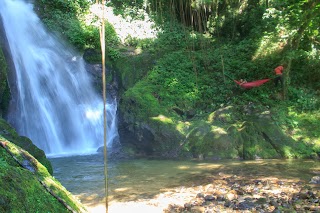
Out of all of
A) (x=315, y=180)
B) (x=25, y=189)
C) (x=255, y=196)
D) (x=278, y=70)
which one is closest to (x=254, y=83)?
(x=278, y=70)

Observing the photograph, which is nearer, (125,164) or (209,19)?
(125,164)

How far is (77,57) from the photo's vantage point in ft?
42.9

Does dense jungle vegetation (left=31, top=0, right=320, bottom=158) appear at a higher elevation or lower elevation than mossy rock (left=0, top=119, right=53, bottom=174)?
higher

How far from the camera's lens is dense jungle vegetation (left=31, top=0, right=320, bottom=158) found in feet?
30.0

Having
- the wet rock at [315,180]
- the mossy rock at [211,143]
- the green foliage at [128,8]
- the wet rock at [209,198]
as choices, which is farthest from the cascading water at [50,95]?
the wet rock at [315,180]

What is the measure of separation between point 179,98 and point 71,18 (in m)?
7.53

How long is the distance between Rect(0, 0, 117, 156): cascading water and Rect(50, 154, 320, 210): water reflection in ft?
7.26

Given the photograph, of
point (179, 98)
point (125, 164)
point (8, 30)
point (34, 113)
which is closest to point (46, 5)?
point (8, 30)

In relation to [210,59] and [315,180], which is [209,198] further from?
[210,59]

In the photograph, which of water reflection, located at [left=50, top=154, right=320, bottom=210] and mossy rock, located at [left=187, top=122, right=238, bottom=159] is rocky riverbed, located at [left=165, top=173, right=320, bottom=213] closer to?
water reflection, located at [left=50, top=154, right=320, bottom=210]

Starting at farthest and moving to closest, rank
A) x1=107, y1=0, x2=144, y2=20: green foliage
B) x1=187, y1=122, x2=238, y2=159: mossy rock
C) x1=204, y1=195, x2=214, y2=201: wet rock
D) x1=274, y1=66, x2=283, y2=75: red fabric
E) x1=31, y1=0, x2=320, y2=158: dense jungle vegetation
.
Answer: x1=107, y1=0, x2=144, y2=20: green foliage → x1=274, y1=66, x2=283, y2=75: red fabric → x1=31, y1=0, x2=320, y2=158: dense jungle vegetation → x1=187, y1=122, x2=238, y2=159: mossy rock → x1=204, y1=195, x2=214, y2=201: wet rock

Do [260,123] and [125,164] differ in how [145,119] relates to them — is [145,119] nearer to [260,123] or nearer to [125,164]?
[125,164]

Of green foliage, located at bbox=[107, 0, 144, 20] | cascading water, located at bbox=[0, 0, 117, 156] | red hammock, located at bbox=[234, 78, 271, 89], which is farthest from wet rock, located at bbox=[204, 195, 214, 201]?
green foliage, located at bbox=[107, 0, 144, 20]

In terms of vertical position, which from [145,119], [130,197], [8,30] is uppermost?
[8,30]
